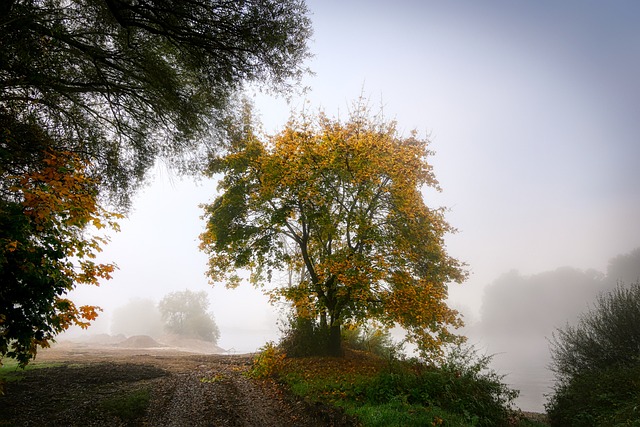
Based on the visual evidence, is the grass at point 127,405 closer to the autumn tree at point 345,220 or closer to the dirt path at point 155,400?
the dirt path at point 155,400

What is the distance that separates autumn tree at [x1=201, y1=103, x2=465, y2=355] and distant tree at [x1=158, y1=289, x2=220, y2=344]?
5094 centimetres

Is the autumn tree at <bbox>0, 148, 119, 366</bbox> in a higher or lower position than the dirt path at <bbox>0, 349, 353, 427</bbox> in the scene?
higher

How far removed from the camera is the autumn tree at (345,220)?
454 inches

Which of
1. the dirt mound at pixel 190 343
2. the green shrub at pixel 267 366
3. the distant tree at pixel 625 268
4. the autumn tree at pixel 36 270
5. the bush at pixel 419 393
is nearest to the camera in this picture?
the autumn tree at pixel 36 270

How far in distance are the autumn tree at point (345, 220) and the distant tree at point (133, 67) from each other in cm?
261

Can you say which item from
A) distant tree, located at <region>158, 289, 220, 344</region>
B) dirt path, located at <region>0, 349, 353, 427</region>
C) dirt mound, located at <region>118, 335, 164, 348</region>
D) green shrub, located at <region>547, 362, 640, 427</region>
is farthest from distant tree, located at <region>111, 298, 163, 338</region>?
Answer: green shrub, located at <region>547, 362, 640, 427</region>

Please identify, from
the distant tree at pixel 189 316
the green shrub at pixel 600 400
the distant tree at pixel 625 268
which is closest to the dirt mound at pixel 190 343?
the distant tree at pixel 189 316

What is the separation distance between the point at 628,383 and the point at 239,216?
55.2ft

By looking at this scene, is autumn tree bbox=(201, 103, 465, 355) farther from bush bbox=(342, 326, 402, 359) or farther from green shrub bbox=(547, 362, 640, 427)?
green shrub bbox=(547, 362, 640, 427)

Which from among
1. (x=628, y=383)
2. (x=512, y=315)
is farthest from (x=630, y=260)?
(x=628, y=383)

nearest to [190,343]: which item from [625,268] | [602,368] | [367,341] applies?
[367,341]

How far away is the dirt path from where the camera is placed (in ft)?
25.0

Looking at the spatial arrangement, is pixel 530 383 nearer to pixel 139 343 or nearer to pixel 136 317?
pixel 139 343

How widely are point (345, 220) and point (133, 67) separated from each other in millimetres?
9009
